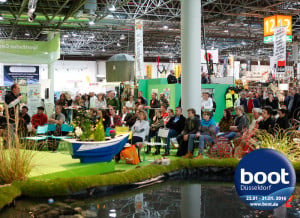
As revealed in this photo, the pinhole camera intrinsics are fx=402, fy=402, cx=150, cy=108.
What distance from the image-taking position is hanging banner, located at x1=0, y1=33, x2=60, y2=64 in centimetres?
1628

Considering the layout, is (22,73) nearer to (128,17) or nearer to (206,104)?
(128,17)

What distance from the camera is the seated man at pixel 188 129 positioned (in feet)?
28.2

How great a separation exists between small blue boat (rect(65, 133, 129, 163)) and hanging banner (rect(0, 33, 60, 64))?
10.8 meters

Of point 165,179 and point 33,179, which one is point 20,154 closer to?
point 33,179

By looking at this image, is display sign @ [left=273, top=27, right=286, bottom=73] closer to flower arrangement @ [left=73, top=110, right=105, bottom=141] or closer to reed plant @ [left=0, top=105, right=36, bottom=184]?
flower arrangement @ [left=73, top=110, right=105, bottom=141]

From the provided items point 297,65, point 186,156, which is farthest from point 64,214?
point 297,65

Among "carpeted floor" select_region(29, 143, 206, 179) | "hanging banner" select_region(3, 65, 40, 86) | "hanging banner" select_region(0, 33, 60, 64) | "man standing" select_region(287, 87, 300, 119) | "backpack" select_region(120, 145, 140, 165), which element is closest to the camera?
"carpeted floor" select_region(29, 143, 206, 179)

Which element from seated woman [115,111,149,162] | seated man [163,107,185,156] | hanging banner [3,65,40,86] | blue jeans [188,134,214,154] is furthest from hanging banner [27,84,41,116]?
blue jeans [188,134,214,154]

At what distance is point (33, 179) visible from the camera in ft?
18.7

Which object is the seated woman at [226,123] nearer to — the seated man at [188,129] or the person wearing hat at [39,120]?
the seated man at [188,129]

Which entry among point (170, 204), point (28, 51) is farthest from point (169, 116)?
point (28, 51)

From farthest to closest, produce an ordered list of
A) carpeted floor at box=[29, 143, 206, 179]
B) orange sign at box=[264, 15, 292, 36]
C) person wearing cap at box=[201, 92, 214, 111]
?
orange sign at box=[264, 15, 292, 36]
person wearing cap at box=[201, 92, 214, 111]
carpeted floor at box=[29, 143, 206, 179]

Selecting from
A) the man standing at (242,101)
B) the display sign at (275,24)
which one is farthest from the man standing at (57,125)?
the display sign at (275,24)

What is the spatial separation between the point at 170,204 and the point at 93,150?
1972 millimetres
